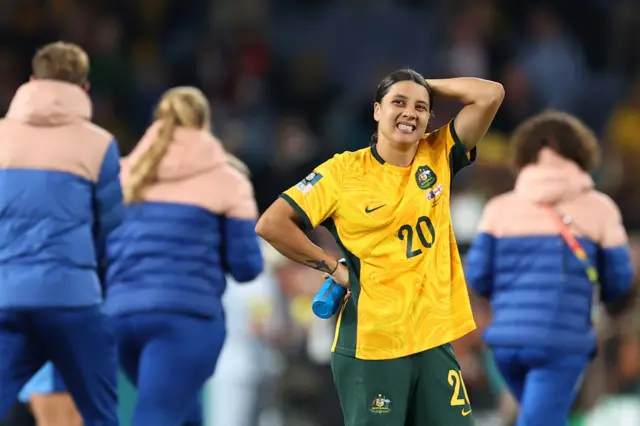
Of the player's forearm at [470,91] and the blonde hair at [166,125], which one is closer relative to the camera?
the player's forearm at [470,91]

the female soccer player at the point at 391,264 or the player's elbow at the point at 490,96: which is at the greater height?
the player's elbow at the point at 490,96

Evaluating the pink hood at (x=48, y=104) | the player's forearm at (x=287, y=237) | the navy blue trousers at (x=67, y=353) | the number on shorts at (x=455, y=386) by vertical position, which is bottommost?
the navy blue trousers at (x=67, y=353)

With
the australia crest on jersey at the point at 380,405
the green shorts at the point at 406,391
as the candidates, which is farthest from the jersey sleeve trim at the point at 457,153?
the australia crest on jersey at the point at 380,405

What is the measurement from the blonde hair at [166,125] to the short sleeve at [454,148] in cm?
214

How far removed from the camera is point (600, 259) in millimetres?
7789

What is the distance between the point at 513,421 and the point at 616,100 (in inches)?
217

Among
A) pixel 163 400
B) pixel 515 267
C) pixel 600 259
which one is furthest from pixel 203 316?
pixel 600 259

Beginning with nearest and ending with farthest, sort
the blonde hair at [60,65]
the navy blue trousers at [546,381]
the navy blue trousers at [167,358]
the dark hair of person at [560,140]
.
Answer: the blonde hair at [60,65]
the navy blue trousers at [167,358]
the navy blue trousers at [546,381]
the dark hair of person at [560,140]

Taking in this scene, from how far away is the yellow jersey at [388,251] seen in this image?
5434 millimetres

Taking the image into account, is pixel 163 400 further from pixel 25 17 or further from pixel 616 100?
pixel 616 100

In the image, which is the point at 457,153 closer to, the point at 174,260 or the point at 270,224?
the point at 270,224

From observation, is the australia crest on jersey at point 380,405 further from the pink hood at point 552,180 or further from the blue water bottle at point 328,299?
the pink hood at point 552,180

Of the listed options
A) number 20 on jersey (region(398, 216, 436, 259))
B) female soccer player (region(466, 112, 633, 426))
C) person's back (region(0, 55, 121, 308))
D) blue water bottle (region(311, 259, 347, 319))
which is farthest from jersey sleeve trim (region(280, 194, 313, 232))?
female soccer player (region(466, 112, 633, 426))

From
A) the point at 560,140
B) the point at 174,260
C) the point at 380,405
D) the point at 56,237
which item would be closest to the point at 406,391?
the point at 380,405
